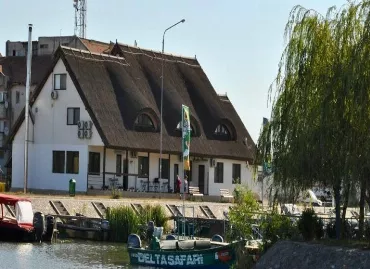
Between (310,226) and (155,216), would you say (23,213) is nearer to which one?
(155,216)

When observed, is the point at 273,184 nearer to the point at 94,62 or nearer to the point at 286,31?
the point at 286,31

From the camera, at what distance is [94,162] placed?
6625 centimetres

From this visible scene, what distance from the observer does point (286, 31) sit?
32125mm

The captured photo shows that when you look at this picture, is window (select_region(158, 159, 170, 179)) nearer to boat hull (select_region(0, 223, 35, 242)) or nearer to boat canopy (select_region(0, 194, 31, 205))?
boat canopy (select_region(0, 194, 31, 205))

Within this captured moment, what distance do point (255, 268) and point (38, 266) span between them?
32.5 ft

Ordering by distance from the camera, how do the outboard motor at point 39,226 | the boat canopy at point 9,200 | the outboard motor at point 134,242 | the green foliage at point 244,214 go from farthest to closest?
the boat canopy at point 9,200 < the outboard motor at point 39,226 < the outboard motor at point 134,242 < the green foliage at point 244,214

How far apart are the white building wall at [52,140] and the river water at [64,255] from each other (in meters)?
18.5

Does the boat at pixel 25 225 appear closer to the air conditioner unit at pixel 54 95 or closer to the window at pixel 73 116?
the window at pixel 73 116

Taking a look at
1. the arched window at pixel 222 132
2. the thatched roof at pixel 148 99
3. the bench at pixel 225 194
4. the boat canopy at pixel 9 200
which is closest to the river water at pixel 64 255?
the boat canopy at pixel 9 200

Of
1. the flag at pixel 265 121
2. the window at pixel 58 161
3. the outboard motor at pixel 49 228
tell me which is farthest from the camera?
the window at pixel 58 161

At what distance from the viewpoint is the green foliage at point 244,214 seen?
32.8 metres

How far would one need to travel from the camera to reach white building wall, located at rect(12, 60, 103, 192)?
216 feet

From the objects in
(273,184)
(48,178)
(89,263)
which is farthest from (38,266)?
(48,178)

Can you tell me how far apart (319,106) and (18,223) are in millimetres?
20751
